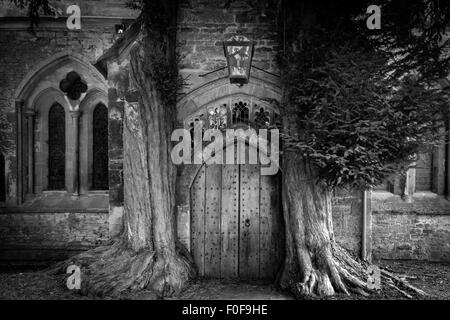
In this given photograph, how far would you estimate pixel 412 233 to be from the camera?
6.52m

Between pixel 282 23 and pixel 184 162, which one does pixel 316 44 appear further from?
pixel 184 162

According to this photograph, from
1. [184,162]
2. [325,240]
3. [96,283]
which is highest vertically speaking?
[184,162]

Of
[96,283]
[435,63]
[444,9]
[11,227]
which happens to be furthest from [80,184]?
[444,9]

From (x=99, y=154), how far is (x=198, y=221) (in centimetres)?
397

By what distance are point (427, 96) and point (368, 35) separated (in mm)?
1284

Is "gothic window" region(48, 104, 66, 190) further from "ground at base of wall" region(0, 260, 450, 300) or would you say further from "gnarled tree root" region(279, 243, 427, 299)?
"gnarled tree root" region(279, 243, 427, 299)

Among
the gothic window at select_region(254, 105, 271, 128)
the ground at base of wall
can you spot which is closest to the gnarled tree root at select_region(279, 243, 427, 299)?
the ground at base of wall

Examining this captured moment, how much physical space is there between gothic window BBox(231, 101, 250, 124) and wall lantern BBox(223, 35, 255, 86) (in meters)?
1.19

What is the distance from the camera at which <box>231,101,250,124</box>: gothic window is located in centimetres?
499

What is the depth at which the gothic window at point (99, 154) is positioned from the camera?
743 cm

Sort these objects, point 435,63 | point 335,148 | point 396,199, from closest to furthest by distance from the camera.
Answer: point 335,148 → point 435,63 → point 396,199

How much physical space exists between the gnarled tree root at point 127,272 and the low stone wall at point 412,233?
A: 4755mm

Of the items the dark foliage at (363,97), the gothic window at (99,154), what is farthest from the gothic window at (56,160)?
the dark foliage at (363,97)

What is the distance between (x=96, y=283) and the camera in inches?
162
